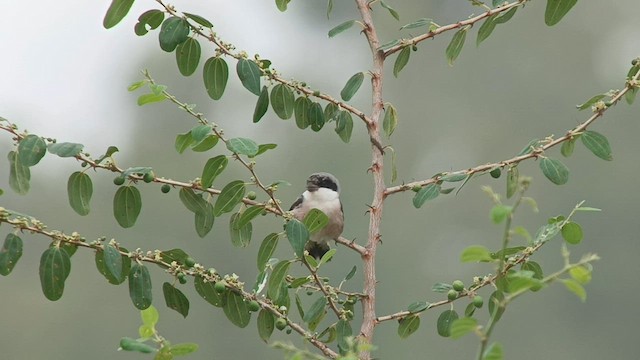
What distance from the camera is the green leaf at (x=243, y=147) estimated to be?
367 cm

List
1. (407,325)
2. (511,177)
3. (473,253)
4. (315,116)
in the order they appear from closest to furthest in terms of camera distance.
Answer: (473,253) < (511,177) < (407,325) < (315,116)

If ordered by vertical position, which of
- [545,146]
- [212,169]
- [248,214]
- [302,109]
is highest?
[302,109]

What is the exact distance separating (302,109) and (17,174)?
39.0 inches

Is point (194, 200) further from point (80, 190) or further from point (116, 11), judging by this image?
point (116, 11)

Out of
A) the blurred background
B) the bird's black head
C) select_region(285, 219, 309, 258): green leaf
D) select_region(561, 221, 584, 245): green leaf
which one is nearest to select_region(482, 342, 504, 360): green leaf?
select_region(561, 221, 584, 245): green leaf

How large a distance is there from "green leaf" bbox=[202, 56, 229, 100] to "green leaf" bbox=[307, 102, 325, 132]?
1.01 feet

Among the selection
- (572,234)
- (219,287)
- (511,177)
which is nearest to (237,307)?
(219,287)

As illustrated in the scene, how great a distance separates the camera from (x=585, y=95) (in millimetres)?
39562

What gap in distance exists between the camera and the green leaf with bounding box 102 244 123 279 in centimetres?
372

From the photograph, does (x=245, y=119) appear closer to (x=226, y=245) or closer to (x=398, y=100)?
(x=398, y=100)

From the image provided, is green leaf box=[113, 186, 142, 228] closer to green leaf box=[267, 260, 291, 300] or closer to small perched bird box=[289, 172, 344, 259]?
green leaf box=[267, 260, 291, 300]

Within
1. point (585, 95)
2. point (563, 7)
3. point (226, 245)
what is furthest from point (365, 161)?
point (563, 7)

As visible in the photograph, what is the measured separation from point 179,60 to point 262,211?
2.00 ft

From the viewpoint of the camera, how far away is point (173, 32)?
4012 mm
